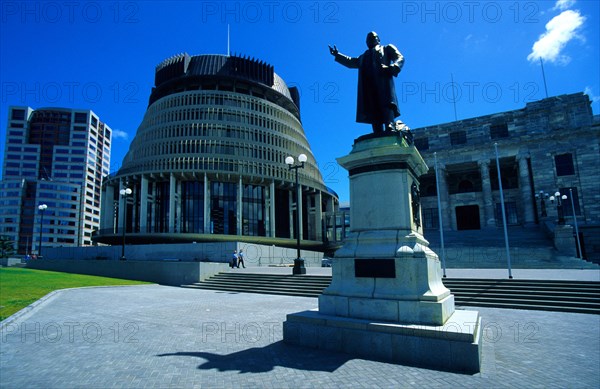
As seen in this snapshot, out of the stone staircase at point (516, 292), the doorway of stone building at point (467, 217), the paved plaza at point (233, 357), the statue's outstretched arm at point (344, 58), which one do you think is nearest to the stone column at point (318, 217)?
the doorway of stone building at point (467, 217)

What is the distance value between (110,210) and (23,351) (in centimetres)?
6621

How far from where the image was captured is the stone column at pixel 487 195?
152ft

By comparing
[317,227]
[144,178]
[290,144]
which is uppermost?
[290,144]

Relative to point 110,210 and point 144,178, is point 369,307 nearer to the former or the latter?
point 144,178

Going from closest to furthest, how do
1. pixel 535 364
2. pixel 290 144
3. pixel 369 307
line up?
1. pixel 535 364
2. pixel 369 307
3. pixel 290 144

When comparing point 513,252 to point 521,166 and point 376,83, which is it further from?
point 376,83

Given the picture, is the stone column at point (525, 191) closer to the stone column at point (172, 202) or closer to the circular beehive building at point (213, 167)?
the circular beehive building at point (213, 167)

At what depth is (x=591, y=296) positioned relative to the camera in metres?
12.9

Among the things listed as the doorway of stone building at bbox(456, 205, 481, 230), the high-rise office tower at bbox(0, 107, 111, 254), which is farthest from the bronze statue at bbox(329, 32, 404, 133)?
the high-rise office tower at bbox(0, 107, 111, 254)

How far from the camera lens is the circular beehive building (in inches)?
2314

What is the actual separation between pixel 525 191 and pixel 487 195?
14.4 feet

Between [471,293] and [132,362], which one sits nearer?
[132,362]

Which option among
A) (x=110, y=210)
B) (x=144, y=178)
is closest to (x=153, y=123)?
(x=144, y=178)

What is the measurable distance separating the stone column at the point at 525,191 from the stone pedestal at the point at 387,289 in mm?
45206
